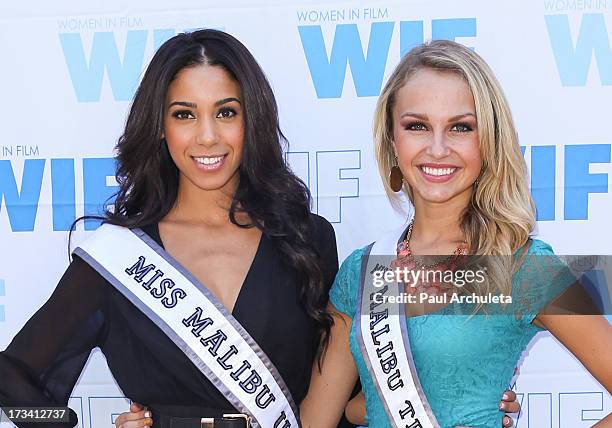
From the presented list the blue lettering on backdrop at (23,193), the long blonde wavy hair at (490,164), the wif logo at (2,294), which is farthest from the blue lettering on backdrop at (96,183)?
the long blonde wavy hair at (490,164)

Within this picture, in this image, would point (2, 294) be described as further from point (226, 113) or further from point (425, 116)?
point (425, 116)

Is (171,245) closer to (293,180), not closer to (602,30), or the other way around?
(293,180)

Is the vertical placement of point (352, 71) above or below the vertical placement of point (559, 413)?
above

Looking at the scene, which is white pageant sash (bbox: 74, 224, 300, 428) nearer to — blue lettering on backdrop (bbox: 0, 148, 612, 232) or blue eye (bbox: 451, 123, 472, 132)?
blue lettering on backdrop (bbox: 0, 148, 612, 232)

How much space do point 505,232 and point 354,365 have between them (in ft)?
1.74

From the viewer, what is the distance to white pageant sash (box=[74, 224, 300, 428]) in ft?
5.85

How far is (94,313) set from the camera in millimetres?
1812

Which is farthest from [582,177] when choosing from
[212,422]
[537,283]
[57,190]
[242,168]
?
[57,190]

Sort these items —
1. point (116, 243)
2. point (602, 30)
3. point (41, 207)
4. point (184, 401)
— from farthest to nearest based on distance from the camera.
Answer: point (41, 207), point (602, 30), point (116, 243), point (184, 401)

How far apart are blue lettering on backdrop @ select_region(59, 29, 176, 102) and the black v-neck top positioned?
0.80 meters

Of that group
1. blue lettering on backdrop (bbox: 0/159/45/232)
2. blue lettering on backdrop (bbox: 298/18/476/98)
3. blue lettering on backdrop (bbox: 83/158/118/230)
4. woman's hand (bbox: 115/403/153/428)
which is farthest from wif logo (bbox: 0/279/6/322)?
Result: blue lettering on backdrop (bbox: 298/18/476/98)

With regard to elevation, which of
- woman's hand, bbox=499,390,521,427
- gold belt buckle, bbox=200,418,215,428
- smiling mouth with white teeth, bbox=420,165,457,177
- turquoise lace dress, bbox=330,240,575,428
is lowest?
gold belt buckle, bbox=200,418,215,428

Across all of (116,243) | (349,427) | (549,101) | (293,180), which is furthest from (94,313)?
(549,101)

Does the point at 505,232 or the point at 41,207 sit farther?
the point at 41,207
